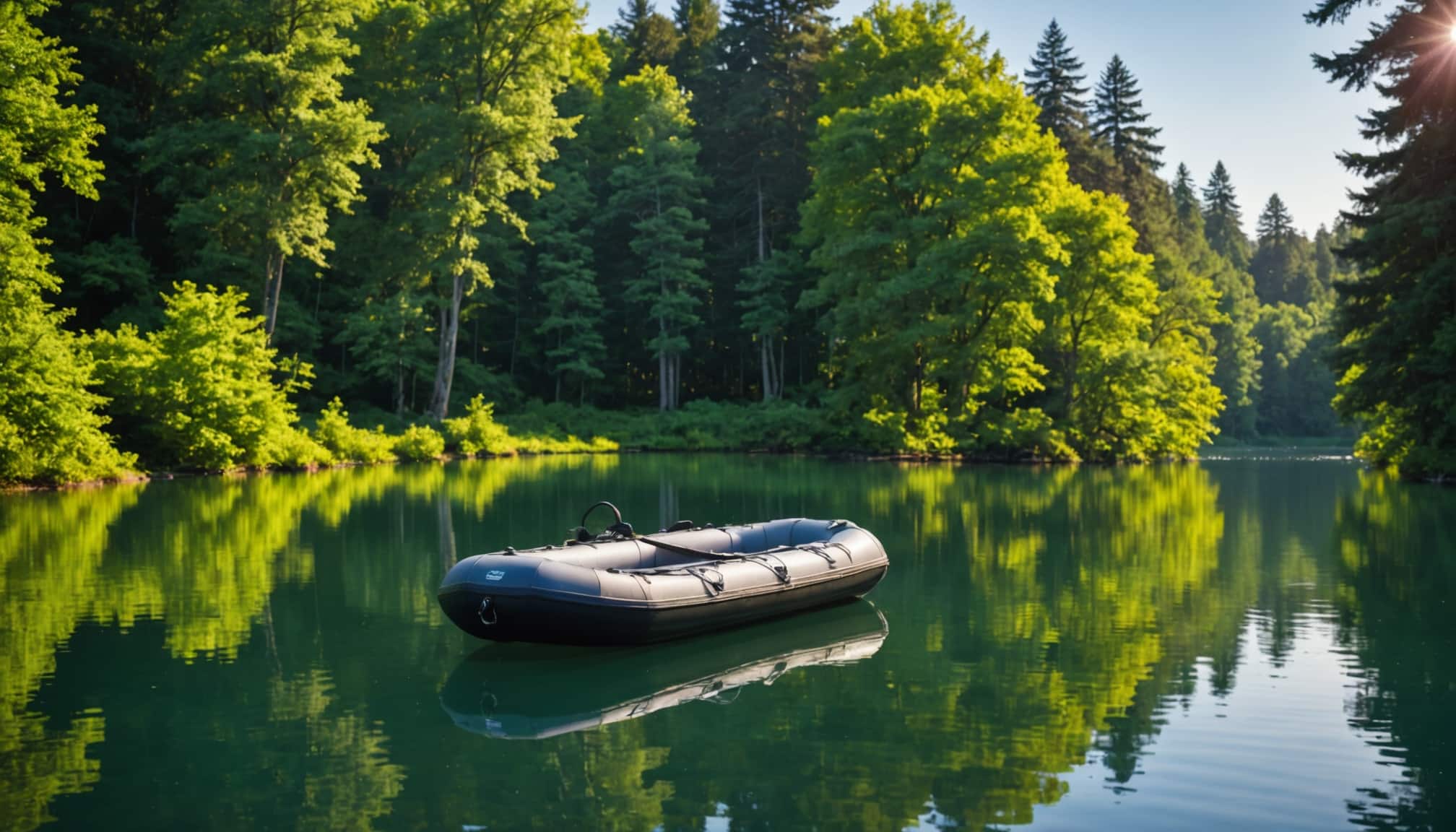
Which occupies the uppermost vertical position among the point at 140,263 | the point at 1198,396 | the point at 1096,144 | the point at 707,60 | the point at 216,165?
the point at 707,60

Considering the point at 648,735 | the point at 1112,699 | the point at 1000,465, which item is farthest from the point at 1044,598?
the point at 1000,465

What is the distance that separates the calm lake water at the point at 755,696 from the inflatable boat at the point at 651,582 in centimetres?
27

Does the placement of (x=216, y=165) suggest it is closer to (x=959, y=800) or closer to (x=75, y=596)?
(x=75, y=596)

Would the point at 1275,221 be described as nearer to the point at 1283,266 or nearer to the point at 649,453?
the point at 1283,266

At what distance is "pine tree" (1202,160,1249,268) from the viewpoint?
90.5 m

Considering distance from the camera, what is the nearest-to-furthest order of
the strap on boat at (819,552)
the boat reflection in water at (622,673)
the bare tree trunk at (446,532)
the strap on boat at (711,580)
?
the boat reflection in water at (622,673), the strap on boat at (711,580), the strap on boat at (819,552), the bare tree trunk at (446,532)

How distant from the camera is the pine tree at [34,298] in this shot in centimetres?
2095

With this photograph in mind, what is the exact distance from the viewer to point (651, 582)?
32.0 feet

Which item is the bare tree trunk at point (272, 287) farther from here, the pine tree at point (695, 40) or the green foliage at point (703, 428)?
the pine tree at point (695, 40)

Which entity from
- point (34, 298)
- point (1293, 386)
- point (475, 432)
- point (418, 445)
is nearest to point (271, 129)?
point (418, 445)

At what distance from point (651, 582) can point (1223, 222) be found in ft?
310

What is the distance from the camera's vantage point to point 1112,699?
27.0 ft

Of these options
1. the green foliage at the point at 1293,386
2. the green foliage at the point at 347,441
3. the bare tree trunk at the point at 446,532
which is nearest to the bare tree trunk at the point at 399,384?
the green foliage at the point at 347,441

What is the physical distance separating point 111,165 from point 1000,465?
2861 cm
